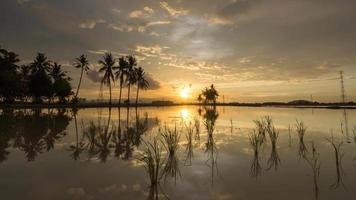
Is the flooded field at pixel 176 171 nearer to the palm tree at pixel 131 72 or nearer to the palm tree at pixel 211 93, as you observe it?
the palm tree at pixel 131 72

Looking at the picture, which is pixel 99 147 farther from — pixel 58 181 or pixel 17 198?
pixel 17 198

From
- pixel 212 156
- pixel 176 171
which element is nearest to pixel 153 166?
pixel 176 171

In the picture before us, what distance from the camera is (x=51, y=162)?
8.34 meters

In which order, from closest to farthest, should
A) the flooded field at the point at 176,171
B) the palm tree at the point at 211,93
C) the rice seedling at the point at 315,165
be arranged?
the flooded field at the point at 176,171 < the rice seedling at the point at 315,165 < the palm tree at the point at 211,93

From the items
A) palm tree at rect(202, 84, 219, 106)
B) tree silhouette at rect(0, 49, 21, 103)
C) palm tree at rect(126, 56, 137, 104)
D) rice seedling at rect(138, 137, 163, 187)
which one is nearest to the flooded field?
rice seedling at rect(138, 137, 163, 187)

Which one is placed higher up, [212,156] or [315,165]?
[315,165]

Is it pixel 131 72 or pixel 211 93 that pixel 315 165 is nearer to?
pixel 131 72

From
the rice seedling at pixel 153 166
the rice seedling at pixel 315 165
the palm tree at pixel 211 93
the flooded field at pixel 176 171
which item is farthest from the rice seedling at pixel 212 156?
the palm tree at pixel 211 93

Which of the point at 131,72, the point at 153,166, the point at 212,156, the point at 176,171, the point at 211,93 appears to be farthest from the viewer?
the point at 211,93

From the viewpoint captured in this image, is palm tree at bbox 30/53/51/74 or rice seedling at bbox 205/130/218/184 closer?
rice seedling at bbox 205/130/218/184

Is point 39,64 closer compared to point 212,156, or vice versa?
point 212,156

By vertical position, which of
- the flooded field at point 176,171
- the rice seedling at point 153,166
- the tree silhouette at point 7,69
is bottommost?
the flooded field at point 176,171

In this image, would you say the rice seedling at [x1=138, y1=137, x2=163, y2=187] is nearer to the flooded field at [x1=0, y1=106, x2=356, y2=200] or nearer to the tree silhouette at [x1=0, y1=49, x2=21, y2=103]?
the flooded field at [x1=0, y1=106, x2=356, y2=200]

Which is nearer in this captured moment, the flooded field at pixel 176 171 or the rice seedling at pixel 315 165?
the flooded field at pixel 176 171
